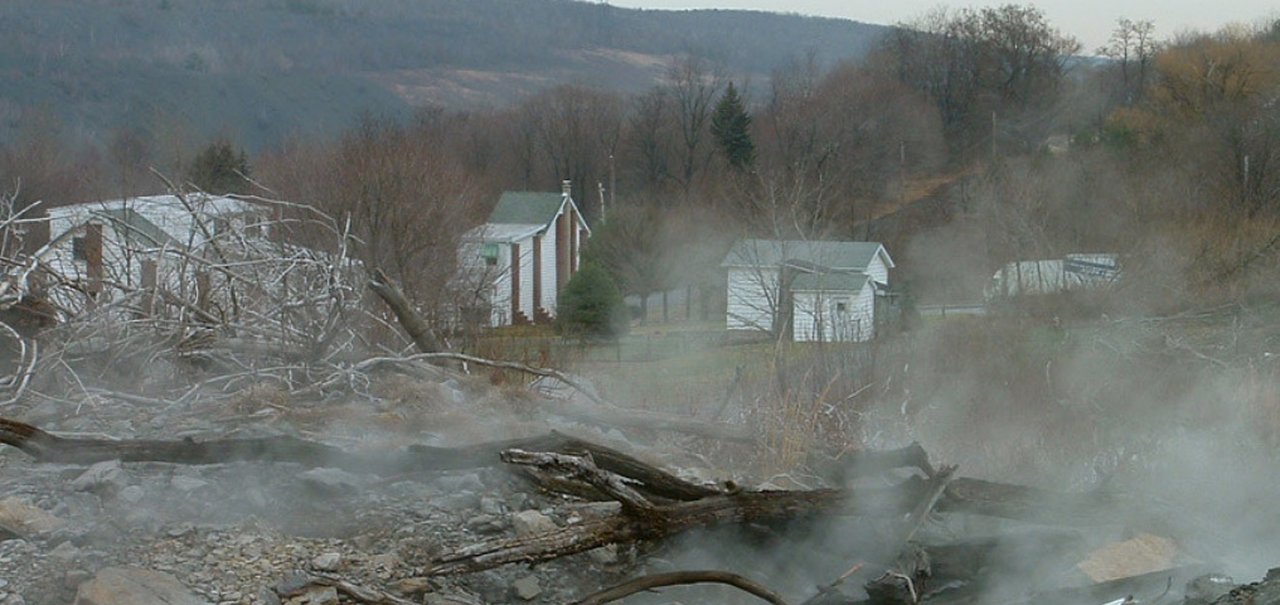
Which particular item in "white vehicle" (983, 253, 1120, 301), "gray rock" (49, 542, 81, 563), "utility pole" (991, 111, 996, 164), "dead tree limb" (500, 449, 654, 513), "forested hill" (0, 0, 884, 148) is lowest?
"white vehicle" (983, 253, 1120, 301)

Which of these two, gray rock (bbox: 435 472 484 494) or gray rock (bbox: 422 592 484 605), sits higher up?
gray rock (bbox: 435 472 484 494)

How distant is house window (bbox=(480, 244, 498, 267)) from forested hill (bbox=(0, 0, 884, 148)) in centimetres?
2037

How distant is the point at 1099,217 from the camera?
17031 millimetres

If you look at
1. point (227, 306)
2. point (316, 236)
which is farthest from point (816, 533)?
point (316, 236)

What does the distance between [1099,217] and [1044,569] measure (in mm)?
14388

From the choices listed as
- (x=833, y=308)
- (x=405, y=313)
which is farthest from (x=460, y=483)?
(x=833, y=308)

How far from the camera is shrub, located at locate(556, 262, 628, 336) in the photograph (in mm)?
17562

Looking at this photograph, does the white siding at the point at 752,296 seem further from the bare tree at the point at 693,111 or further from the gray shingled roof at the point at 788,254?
the bare tree at the point at 693,111

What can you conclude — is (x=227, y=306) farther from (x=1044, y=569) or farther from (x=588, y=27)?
(x=588, y=27)

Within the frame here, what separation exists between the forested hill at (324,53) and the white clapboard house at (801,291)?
25924mm

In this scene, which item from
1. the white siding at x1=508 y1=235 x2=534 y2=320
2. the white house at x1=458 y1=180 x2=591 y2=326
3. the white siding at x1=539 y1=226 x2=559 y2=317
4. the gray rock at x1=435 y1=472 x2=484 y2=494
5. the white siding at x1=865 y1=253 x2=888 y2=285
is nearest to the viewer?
the gray rock at x1=435 y1=472 x2=484 y2=494

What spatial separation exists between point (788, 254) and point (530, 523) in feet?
35.7

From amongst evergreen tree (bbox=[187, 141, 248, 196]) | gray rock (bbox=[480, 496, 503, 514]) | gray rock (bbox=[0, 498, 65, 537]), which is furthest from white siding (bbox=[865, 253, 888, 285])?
gray rock (bbox=[0, 498, 65, 537])

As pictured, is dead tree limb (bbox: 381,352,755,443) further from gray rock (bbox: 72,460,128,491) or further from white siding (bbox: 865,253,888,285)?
white siding (bbox: 865,253,888,285)
